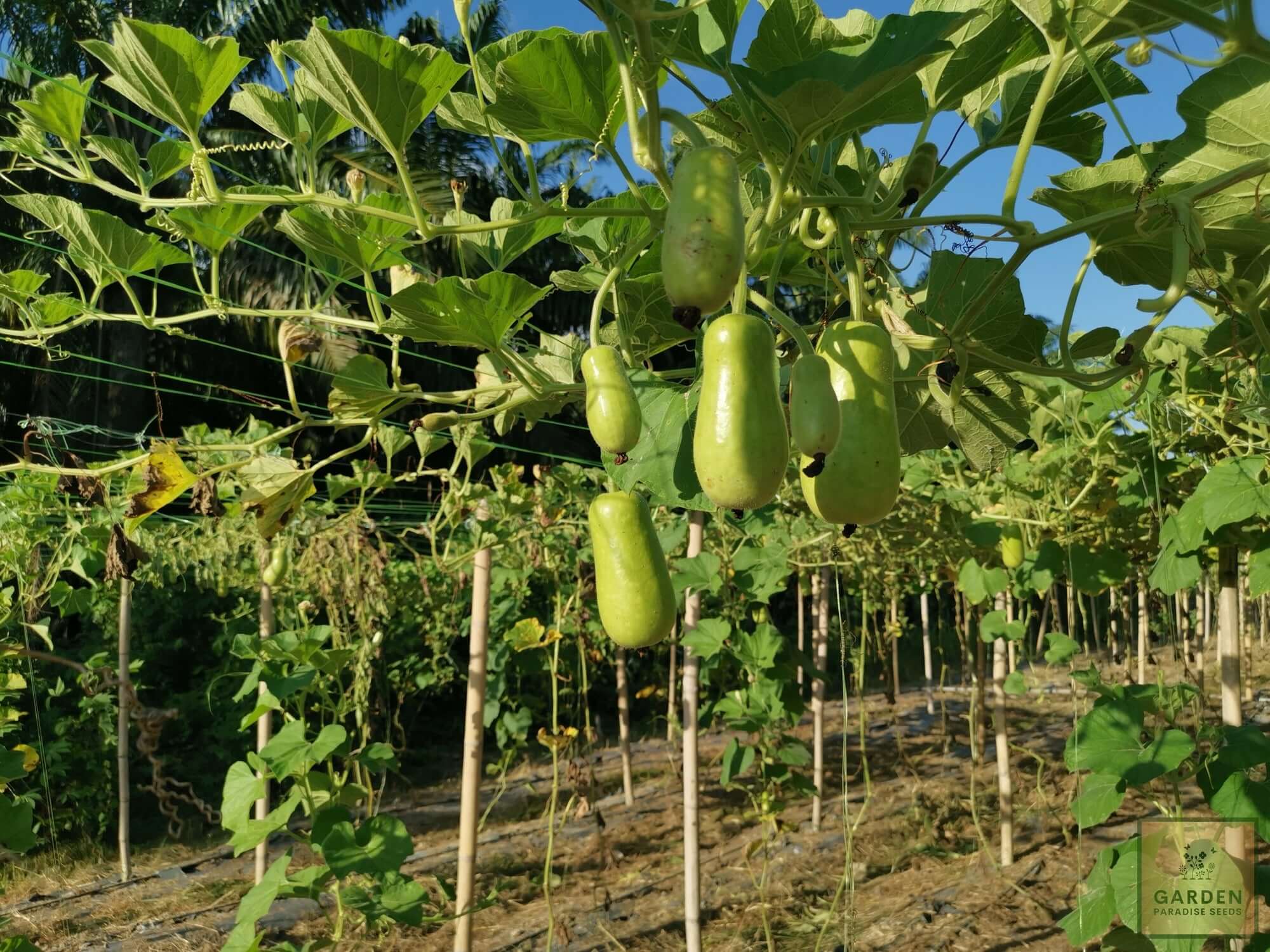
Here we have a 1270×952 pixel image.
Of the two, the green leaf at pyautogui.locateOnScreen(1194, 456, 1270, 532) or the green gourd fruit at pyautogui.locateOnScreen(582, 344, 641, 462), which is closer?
the green gourd fruit at pyautogui.locateOnScreen(582, 344, 641, 462)

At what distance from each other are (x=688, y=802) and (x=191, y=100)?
245cm

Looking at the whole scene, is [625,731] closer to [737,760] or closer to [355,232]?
[737,760]

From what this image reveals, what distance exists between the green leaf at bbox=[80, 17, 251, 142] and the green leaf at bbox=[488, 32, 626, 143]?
0.26m

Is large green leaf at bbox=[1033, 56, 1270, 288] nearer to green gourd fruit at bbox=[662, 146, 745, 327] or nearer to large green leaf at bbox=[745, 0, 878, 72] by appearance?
large green leaf at bbox=[745, 0, 878, 72]

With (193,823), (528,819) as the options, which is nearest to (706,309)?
(528,819)

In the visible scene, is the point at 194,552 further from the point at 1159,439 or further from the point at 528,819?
the point at 1159,439

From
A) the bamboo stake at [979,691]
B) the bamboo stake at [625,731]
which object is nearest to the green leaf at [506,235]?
the bamboo stake at [979,691]

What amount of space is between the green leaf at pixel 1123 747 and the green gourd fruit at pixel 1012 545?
130 centimetres

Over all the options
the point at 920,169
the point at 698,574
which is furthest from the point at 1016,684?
the point at 920,169

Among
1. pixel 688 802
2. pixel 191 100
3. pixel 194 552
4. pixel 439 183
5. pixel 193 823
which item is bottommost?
pixel 193 823

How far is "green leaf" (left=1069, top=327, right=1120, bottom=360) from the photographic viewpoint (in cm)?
112

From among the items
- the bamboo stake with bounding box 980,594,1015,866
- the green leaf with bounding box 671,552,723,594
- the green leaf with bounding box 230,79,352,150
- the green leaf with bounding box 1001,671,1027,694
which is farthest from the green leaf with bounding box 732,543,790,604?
the green leaf with bounding box 230,79,352,150

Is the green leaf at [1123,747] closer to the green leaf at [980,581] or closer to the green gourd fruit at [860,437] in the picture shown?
the green gourd fruit at [860,437]

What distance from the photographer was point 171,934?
4246 millimetres
